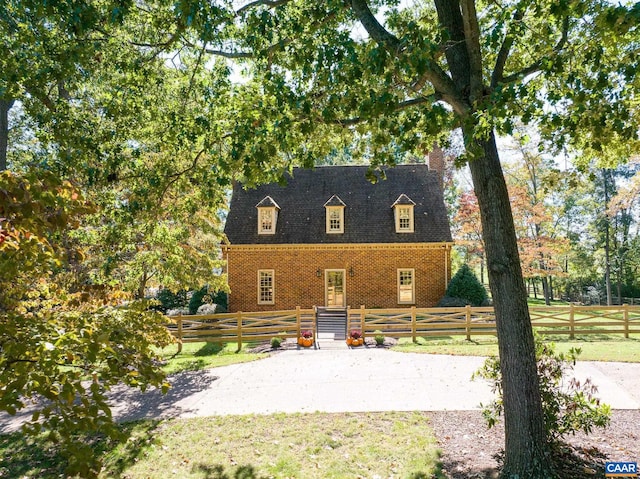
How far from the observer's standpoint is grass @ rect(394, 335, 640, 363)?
11.7 m

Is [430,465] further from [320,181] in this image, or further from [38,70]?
[320,181]

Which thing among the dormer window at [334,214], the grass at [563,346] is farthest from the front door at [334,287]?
the grass at [563,346]

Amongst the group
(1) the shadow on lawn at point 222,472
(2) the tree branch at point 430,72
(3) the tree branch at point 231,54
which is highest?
(3) the tree branch at point 231,54

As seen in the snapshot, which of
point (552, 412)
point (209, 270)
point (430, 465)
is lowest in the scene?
point (430, 465)

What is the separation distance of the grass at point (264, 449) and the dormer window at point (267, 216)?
15.0m

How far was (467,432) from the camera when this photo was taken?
6504mm

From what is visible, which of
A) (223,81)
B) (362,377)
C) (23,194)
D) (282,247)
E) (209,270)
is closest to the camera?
(23,194)

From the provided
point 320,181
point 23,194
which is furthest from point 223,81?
point 320,181

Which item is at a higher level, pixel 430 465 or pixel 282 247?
pixel 282 247

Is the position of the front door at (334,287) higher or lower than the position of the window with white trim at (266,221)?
lower

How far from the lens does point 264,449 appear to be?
6094 mm

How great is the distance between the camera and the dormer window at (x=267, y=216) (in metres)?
21.9

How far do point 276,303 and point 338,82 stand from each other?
17.2m

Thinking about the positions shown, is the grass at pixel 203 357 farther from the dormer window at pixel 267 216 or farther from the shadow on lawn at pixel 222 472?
the dormer window at pixel 267 216
